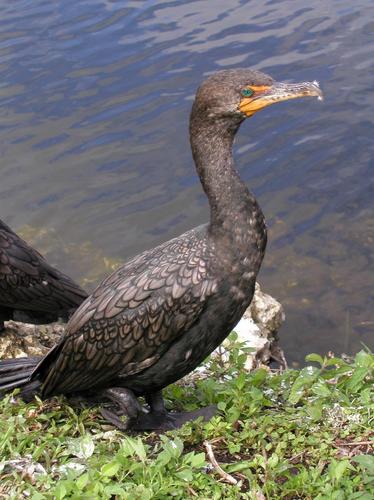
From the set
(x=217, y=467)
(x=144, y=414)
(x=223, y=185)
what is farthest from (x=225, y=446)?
(x=223, y=185)

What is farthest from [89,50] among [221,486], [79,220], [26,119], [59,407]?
[221,486]

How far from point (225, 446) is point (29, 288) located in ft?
6.82

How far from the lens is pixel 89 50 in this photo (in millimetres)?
12031

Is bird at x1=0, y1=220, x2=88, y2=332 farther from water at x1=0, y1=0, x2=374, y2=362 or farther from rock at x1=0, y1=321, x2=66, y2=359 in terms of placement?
water at x1=0, y1=0, x2=374, y2=362

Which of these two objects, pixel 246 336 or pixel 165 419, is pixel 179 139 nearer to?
pixel 246 336

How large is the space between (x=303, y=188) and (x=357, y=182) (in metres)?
0.57

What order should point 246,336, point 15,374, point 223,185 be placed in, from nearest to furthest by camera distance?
point 223,185 < point 15,374 < point 246,336

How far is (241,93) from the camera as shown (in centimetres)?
372

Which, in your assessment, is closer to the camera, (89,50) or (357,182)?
(357,182)

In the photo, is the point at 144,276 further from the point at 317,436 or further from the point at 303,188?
the point at 303,188

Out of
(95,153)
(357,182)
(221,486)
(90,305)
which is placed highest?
(90,305)

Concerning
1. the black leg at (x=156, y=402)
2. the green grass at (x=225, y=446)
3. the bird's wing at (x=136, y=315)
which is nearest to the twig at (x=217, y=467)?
the green grass at (x=225, y=446)

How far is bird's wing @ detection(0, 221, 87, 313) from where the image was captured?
17.3 feet

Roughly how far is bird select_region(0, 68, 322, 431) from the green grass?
0.71 ft
